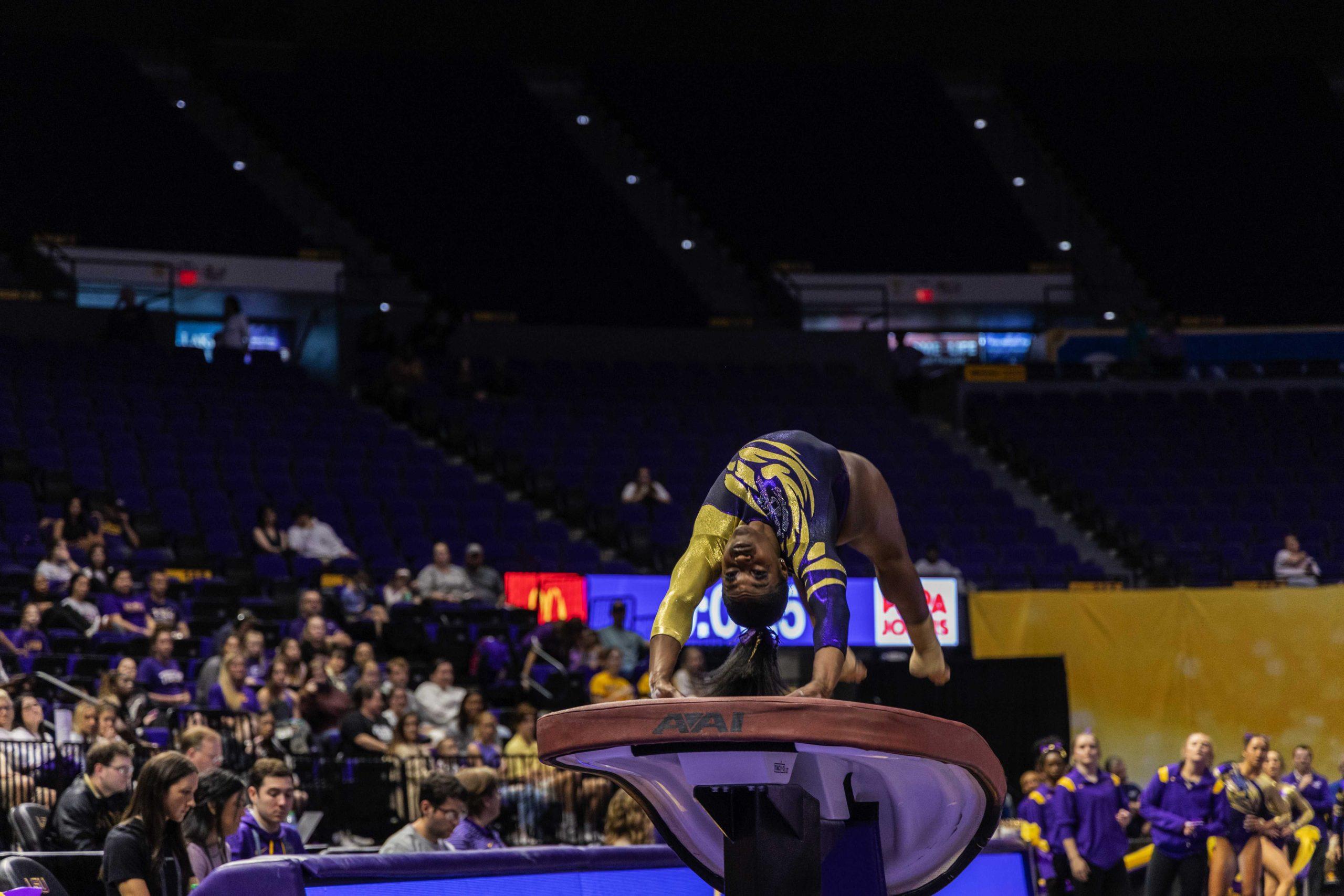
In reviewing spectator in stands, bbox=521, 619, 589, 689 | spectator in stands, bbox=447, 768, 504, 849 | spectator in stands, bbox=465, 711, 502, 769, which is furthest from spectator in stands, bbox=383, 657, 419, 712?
spectator in stands, bbox=447, 768, 504, 849

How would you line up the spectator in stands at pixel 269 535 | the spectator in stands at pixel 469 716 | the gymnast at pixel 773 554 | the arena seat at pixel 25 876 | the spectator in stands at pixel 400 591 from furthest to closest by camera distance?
the spectator in stands at pixel 269 535
the spectator in stands at pixel 400 591
the spectator in stands at pixel 469 716
the arena seat at pixel 25 876
the gymnast at pixel 773 554

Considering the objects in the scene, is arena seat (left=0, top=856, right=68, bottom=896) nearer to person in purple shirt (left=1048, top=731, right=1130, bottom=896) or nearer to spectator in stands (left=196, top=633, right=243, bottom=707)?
spectator in stands (left=196, top=633, right=243, bottom=707)

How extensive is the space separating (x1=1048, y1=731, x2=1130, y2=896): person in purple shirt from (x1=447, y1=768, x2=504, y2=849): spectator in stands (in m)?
4.06

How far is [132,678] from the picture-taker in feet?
32.9

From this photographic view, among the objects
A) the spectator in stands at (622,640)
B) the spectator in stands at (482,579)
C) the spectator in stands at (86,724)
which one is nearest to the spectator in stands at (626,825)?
the spectator in stands at (86,724)

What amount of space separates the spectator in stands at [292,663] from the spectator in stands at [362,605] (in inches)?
72.9

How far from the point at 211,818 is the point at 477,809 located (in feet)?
5.90

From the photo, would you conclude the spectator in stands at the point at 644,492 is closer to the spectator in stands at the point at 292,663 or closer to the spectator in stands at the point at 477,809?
the spectator in stands at the point at 292,663

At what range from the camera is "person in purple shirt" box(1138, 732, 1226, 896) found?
952cm

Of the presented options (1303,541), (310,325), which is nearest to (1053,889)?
(1303,541)

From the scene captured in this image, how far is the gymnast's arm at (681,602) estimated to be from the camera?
4.25 meters

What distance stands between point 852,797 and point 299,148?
22447 mm

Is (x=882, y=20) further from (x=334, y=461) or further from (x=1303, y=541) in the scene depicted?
(x=334, y=461)

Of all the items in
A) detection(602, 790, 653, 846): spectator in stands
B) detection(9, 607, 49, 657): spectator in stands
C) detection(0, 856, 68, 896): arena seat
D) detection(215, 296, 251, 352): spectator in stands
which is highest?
detection(215, 296, 251, 352): spectator in stands
